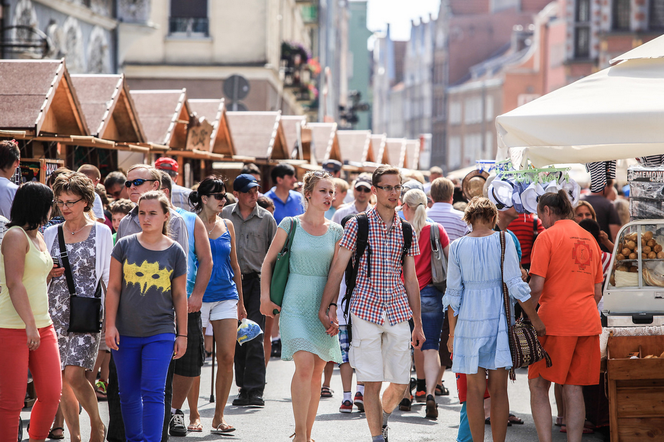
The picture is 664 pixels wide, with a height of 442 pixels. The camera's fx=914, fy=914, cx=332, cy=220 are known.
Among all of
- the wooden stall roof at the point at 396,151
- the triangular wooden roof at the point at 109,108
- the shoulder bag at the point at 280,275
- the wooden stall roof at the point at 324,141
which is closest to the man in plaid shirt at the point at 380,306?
the shoulder bag at the point at 280,275

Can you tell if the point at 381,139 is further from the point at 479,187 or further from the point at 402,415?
the point at 402,415

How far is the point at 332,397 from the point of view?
8.66 m

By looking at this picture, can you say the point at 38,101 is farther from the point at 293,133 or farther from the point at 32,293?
the point at 293,133

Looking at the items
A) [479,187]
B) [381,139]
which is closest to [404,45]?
[381,139]

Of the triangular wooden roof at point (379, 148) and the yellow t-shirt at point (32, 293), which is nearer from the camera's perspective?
the yellow t-shirt at point (32, 293)

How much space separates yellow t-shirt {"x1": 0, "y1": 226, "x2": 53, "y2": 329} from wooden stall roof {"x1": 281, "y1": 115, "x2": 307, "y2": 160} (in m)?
13.5

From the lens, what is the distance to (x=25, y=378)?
5457mm

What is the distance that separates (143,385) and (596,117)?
10.9 feet

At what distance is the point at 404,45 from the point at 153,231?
11268cm

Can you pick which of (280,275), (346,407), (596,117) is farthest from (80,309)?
(596,117)

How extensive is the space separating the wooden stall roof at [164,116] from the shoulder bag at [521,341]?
24.2 feet

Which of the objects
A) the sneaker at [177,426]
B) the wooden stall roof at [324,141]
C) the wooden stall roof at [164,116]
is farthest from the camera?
the wooden stall roof at [324,141]

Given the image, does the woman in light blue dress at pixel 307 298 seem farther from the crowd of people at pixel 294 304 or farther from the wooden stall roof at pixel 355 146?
the wooden stall roof at pixel 355 146

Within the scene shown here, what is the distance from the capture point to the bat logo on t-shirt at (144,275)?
559 centimetres
